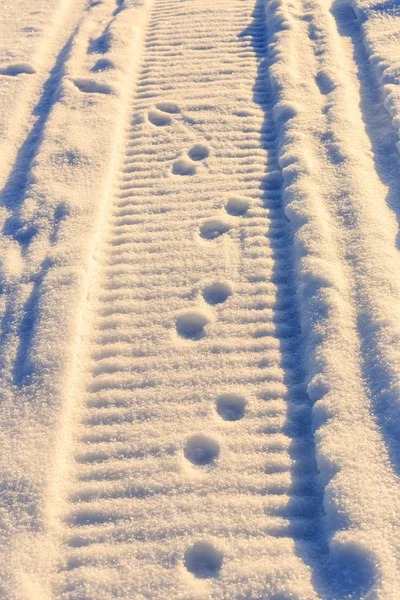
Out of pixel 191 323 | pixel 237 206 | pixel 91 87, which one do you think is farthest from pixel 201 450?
pixel 91 87

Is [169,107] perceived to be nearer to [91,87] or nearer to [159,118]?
[159,118]

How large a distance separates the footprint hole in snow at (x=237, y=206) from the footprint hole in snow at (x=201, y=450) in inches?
38.2

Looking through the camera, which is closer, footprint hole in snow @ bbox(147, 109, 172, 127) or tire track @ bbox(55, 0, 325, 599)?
tire track @ bbox(55, 0, 325, 599)

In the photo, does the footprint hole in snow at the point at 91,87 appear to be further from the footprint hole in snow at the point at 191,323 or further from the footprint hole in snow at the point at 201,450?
the footprint hole in snow at the point at 201,450

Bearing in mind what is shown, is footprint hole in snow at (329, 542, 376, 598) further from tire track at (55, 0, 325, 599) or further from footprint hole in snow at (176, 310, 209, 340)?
footprint hole in snow at (176, 310, 209, 340)

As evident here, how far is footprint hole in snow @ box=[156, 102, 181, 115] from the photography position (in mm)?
2805

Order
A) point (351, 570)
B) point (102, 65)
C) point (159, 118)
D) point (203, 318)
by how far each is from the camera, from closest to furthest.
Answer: point (351, 570)
point (203, 318)
point (159, 118)
point (102, 65)

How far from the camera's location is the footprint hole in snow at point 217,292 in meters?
2.04

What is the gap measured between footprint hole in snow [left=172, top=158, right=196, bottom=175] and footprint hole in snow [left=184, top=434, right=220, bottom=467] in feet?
3.99

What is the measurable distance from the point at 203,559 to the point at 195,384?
50cm

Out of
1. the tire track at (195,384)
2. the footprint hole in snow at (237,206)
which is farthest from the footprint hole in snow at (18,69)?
the footprint hole in snow at (237,206)

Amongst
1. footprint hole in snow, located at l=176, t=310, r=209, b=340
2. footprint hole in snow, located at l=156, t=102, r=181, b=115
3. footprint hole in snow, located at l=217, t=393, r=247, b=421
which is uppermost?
footprint hole in snow, located at l=156, t=102, r=181, b=115

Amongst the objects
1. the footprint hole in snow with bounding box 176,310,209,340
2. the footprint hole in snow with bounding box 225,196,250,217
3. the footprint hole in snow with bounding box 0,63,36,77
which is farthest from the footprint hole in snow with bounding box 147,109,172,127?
the footprint hole in snow with bounding box 176,310,209,340

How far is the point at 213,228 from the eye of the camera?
7.46 ft
